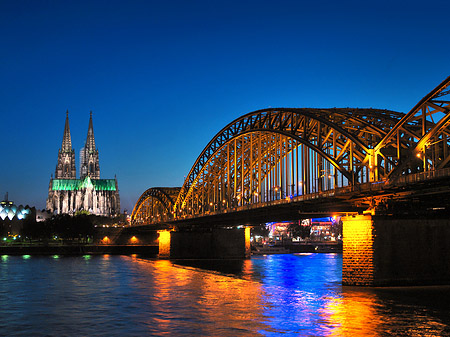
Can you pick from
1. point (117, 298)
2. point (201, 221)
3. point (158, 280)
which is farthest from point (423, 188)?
point (201, 221)

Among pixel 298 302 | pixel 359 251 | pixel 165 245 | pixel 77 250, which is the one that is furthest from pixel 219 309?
pixel 77 250

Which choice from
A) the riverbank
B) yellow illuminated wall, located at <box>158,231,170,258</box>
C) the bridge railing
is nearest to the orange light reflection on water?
the bridge railing

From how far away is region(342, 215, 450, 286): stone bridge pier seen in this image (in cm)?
5222

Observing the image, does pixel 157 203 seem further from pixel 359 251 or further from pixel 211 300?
pixel 211 300

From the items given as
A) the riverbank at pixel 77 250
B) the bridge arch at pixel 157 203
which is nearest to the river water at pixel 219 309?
the riverbank at pixel 77 250

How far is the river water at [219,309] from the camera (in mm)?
35031

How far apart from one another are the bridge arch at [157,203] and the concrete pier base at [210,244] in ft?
75.9

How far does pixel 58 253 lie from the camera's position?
151 meters

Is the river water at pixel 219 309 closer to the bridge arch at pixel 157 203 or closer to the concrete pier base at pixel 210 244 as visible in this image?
the concrete pier base at pixel 210 244

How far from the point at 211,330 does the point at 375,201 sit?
80.9ft

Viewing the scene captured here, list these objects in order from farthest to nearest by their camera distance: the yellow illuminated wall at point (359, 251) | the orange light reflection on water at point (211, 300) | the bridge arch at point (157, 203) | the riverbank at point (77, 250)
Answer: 1. the bridge arch at point (157, 203)
2. the riverbank at point (77, 250)
3. the yellow illuminated wall at point (359, 251)
4. the orange light reflection on water at point (211, 300)

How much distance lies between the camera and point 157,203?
591ft

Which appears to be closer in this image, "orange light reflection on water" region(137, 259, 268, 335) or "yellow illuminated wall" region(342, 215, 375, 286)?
"orange light reflection on water" region(137, 259, 268, 335)

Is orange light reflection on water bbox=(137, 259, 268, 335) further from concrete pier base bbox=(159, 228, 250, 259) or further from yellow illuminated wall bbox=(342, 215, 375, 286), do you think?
concrete pier base bbox=(159, 228, 250, 259)
